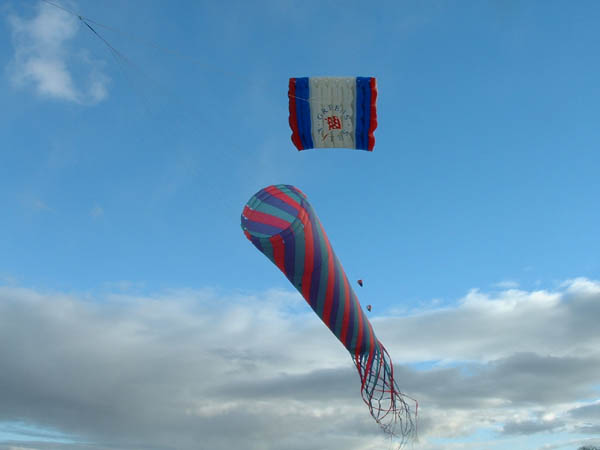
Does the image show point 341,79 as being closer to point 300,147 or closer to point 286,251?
point 300,147

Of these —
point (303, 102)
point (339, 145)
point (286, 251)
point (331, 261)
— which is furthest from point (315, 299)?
point (303, 102)

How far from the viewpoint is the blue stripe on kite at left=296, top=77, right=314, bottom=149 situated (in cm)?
1556

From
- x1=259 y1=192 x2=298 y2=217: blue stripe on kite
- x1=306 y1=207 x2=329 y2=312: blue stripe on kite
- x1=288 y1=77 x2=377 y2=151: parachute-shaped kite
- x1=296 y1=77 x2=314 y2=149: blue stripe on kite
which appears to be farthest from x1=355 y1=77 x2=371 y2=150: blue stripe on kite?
x1=259 y1=192 x2=298 y2=217: blue stripe on kite

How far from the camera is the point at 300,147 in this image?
53.8 feet

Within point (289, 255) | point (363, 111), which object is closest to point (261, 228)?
point (289, 255)

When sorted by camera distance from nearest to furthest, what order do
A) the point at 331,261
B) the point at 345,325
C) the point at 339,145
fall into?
the point at 331,261 < the point at 345,325 < the point at 339,145

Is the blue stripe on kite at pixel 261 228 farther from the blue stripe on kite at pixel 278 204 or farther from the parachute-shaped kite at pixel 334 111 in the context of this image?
the parachute-shaped kite at pixel 334 111

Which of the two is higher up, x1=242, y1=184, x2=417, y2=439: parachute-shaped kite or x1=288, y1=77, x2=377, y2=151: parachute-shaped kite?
x1=288, y1=77, x2=377, y2=151: parachute-shaped kite

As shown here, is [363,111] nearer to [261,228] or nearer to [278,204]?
[278,204]

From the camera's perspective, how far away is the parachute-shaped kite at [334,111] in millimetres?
15430

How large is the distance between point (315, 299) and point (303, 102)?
19.7 feet

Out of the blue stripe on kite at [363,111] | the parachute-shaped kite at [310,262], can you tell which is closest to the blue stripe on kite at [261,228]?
the parachute-shaped kite at [310,262]

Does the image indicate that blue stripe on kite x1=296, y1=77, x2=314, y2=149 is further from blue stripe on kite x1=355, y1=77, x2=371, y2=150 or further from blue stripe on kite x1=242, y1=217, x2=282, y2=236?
blue stripe on kite x1=242, y1=217, x2=282, y2=236

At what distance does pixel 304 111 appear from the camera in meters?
15.9
